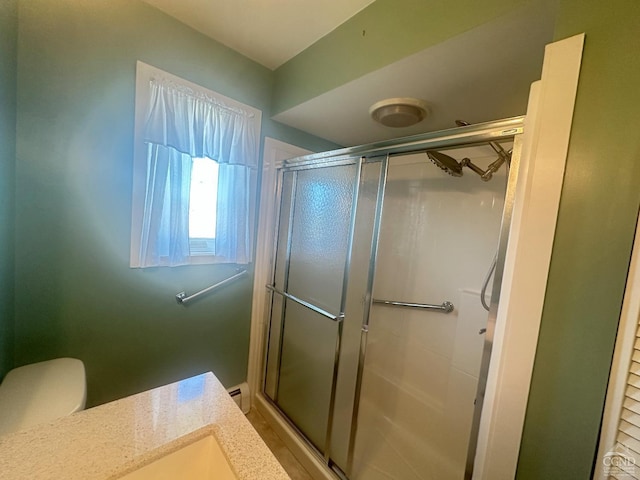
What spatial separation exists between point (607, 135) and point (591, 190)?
14 cm

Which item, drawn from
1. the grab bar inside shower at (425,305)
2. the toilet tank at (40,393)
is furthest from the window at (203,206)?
the grab bar inside shower at (425,305)

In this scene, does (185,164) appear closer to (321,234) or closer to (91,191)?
(91,191)

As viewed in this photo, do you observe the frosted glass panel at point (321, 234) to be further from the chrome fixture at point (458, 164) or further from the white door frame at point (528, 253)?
the white door frame at point (528, 253)

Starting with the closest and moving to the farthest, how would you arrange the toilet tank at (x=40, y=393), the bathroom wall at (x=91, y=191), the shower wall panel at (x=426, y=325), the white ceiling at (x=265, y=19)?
the toilet tank at (x=40, y=393)
the bathroom wall at (x=91, y=191)
the white ceiling at (x=265, y=19)
the shower wall panel at (x=426, y=325)

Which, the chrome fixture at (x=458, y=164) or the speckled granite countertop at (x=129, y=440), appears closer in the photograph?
the speckled granite countertop at (x=129, y=440)

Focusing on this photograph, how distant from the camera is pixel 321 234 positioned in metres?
1.54

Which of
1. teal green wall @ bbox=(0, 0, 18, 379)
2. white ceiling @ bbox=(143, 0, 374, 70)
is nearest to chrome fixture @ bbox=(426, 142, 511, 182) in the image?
white ceiling @ bbox=(143, 0, 374, 70)

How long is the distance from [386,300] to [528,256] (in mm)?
1440

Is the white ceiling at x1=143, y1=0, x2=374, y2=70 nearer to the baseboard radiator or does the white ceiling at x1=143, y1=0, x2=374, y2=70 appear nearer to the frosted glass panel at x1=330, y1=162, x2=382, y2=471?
the frosted glass panel at x1=330, y1=162, x2=382, y2=471

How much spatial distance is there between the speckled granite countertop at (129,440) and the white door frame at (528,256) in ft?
2.18

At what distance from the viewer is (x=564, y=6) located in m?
0.67

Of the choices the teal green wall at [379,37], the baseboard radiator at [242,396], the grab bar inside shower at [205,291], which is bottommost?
the baseboard radiator at [242,396]

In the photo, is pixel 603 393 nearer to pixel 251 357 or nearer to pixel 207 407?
pixel 207 407

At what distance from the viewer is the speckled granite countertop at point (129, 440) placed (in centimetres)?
49
